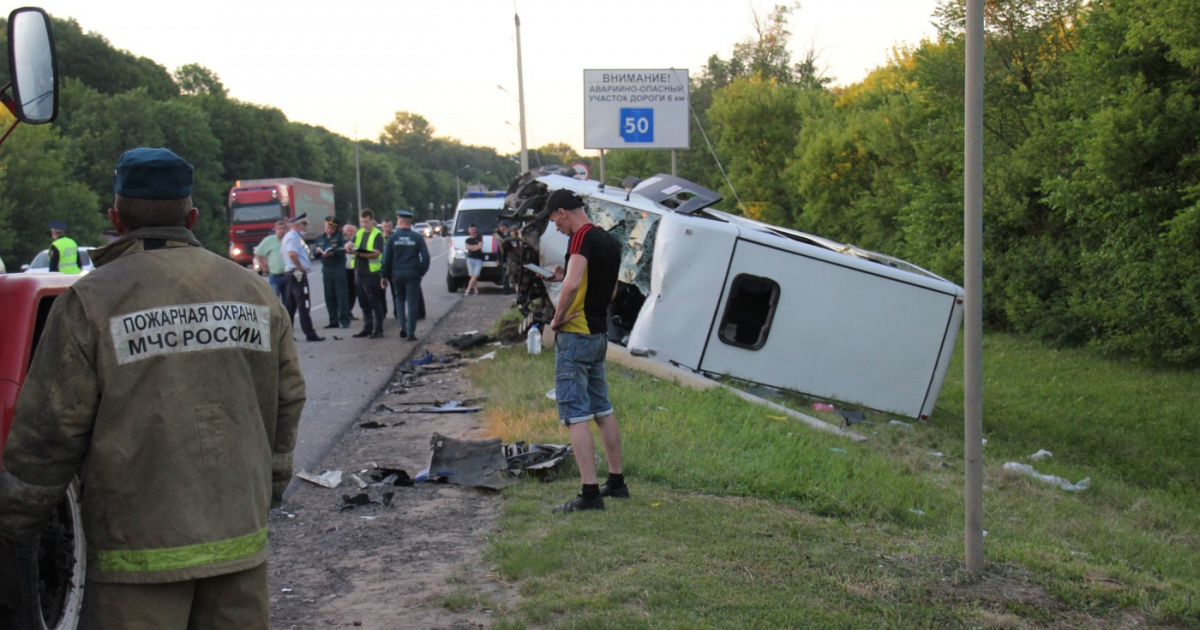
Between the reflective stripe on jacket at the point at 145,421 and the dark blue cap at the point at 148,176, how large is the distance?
100mm

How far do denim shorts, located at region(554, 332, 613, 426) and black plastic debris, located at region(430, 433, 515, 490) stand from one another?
3.25 feet

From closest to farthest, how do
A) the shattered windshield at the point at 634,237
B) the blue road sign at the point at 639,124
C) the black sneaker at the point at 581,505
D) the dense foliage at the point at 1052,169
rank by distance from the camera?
the black sneaker at the point at 581,505
the shattered windshield at the point at 634,237
the dense foliage at the point at 1052,169
the blue road sign at the point at 639,124

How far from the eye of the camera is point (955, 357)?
59.1 ft

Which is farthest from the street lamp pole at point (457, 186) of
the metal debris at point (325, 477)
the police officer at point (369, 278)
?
the metal debris at point (325, 477)

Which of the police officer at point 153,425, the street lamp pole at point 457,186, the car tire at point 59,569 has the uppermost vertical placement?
the police officer at point 153,425

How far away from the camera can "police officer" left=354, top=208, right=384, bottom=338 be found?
655 inches

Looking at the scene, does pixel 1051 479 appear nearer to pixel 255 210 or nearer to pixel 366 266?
pixel 366 266

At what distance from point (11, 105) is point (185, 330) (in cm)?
151

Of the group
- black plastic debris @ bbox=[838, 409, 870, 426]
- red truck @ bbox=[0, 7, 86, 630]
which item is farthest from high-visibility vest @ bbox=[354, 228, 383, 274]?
red truck @ bbox=[0, 7, 86, 630]

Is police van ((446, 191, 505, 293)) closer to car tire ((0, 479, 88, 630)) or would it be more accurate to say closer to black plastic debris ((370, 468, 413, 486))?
black plastic debris ((370, 468, 413, 486))

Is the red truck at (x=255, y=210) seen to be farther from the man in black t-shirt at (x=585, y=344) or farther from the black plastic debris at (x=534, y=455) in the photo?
the man in black t-shirt at (x=585, y=344)

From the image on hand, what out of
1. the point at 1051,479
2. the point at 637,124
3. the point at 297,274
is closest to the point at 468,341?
the point at 297,274

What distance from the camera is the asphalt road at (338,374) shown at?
9297mm

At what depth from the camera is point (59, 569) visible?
12.8ft
